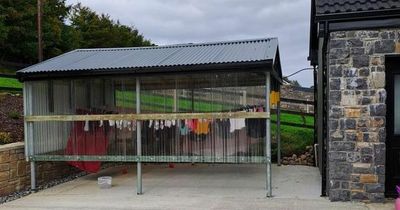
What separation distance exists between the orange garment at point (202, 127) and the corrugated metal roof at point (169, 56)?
117 centimetres

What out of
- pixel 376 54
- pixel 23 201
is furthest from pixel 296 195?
pixel 23 201

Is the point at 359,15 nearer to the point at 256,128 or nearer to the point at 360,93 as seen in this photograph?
the point at 360,93

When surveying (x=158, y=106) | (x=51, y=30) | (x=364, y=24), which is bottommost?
(x=158, y=106)

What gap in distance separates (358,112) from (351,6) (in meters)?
1.68

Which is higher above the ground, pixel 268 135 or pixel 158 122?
pixel 158 122

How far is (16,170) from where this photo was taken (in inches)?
361

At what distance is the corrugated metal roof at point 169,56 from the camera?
818cm

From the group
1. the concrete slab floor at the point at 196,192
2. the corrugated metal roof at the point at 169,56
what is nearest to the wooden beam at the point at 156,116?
the corrugated metal roof at the point at 169,56

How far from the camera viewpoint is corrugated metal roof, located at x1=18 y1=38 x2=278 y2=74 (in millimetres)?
8181

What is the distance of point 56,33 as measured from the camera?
24234 mm

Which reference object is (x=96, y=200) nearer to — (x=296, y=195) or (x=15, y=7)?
(x=296, y=195)

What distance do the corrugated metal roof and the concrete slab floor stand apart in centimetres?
238

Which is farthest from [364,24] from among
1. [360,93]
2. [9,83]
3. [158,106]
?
[9,83]

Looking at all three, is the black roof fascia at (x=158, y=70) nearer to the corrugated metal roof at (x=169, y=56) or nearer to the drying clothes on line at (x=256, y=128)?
the corrugated metal roof at (x=169, y=56)
